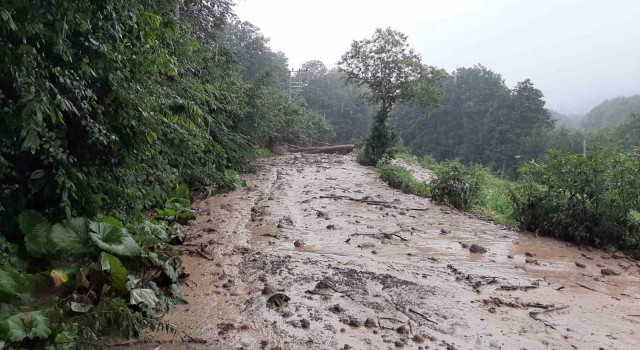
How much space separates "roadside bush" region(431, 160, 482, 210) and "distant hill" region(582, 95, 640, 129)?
216ft

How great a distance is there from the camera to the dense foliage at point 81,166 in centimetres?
279

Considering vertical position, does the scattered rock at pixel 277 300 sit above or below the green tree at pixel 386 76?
below

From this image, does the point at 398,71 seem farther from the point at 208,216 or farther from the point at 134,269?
the point at 134,269

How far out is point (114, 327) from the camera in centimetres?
291

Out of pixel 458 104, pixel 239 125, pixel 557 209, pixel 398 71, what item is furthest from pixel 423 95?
pixel 458 104

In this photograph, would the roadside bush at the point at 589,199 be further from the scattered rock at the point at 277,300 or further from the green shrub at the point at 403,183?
the scattered rock at the point at 277,300

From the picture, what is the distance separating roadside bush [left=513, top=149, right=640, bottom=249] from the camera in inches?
251

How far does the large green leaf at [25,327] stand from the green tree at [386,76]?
17460 millimetres

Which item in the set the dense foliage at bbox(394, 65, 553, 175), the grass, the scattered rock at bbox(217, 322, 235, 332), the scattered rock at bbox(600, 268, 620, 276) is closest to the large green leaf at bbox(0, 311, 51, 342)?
the scattered rock at bbox(217, 322, 235, 332)

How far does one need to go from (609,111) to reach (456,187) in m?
80.9

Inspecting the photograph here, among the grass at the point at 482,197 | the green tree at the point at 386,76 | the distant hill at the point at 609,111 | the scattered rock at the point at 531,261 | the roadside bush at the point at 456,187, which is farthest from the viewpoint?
the distant hill at the point at 609,111

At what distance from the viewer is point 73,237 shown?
350cm

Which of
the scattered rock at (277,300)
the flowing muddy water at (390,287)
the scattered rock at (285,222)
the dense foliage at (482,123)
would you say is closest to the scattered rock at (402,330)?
the flowing muddy water at (390,287)

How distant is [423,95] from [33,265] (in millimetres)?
17630
